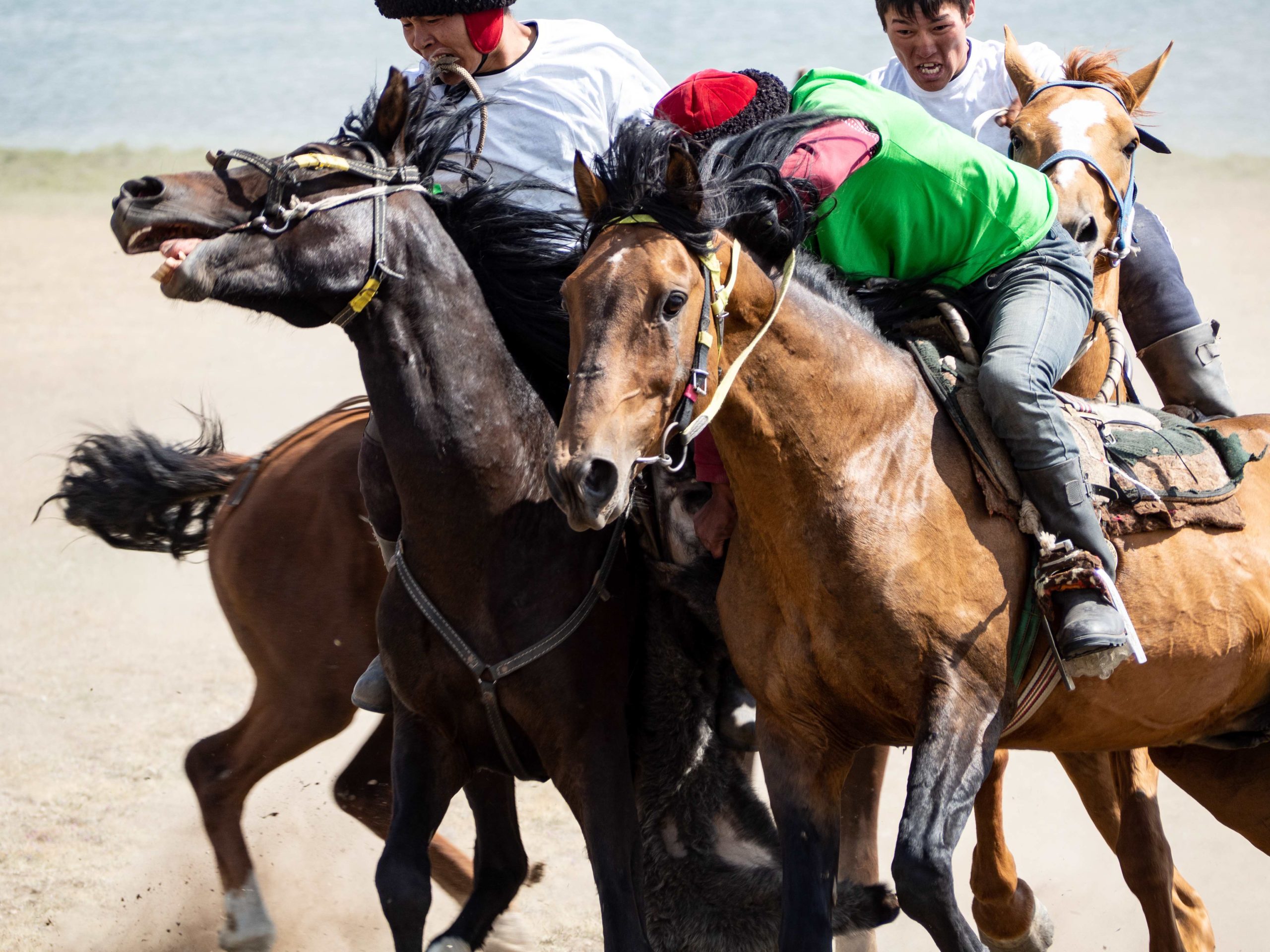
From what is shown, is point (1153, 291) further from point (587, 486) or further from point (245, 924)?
point (245, 924)

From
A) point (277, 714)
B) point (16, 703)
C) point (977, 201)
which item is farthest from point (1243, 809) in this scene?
point (16, 703)

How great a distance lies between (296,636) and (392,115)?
5.45ft

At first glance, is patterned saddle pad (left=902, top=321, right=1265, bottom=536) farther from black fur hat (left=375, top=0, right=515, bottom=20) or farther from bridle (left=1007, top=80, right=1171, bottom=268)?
black fur hat (left=375, top=0, right=515, bottom=20)

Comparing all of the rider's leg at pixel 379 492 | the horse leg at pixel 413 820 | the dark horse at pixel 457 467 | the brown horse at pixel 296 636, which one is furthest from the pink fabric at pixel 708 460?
the brown horse at pixel 296 636

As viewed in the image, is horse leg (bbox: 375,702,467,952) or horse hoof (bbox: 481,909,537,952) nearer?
horse leg (bbox: 375,702,467,952)

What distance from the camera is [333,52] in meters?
23.2

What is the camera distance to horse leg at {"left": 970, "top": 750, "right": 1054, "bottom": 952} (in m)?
4.17

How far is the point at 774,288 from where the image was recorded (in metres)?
2.68

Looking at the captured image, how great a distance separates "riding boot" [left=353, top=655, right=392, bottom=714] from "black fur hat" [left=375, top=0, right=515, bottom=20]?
1.63 meters

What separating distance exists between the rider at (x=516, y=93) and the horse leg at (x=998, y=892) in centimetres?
184

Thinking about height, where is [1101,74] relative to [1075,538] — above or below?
above

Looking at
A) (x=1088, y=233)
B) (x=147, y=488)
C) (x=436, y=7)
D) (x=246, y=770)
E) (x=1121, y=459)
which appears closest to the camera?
(x=1121, y=459)

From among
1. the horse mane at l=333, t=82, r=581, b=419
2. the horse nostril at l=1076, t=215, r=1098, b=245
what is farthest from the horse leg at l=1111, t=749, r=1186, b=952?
the horse mane at l=333, t=82, r=581, b=419

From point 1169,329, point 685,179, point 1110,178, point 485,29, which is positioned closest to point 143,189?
point 485,29
